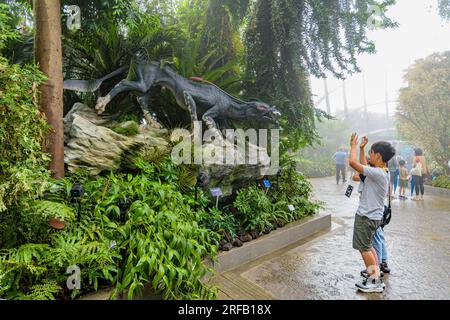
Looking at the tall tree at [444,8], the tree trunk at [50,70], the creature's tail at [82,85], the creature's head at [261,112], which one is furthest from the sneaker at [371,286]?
the tall tree at [444,8]

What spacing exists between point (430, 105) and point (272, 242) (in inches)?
447

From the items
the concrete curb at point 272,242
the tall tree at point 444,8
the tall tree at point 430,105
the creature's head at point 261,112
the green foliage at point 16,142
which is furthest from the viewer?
the tall tree at point 430,105

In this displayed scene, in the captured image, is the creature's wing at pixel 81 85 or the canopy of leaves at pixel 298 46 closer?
the creature's wing at pixel 81 85

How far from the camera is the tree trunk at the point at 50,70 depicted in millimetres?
2766

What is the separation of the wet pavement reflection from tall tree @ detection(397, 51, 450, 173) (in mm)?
8195

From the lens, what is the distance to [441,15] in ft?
32.5

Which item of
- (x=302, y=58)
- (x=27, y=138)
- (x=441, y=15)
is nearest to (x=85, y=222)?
(x=27, y=138)

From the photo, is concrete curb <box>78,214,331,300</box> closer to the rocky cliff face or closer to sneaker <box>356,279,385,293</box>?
the rocky cliff face

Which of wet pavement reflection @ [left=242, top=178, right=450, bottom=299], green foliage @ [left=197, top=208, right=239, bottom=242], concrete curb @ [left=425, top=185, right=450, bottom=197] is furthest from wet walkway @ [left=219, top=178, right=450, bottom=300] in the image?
concrete curb @ [left=425, top=185, right=450, bottom=197]

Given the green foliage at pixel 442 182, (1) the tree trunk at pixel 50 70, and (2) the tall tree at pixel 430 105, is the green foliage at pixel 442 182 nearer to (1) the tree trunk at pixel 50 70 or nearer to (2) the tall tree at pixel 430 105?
(2) the tall tree at pixel 430 105

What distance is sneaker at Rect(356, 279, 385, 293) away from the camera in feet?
8.64

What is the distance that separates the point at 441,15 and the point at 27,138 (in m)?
13.0

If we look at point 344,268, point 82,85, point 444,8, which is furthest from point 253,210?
point 444,8
